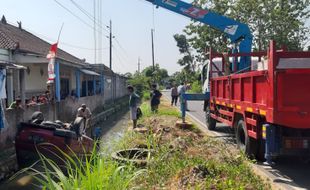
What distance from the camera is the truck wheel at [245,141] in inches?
352

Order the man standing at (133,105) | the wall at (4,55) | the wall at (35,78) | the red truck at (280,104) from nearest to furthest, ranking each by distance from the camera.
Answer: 1. the red truck at (280,104)
2. the man standing at (133,105)
3. the wall at (4,55)
4. the wall at (35,78)

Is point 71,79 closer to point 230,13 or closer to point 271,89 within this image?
point 230,13

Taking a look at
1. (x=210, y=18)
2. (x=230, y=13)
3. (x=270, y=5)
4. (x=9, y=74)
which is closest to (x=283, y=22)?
(x=270, y=5)

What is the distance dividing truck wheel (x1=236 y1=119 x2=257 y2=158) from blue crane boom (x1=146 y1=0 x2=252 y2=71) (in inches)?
221

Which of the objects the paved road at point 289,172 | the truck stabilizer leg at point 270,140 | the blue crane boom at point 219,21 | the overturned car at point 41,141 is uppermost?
the blue crane boom at point 219,21

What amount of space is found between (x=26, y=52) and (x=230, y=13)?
79.1ft

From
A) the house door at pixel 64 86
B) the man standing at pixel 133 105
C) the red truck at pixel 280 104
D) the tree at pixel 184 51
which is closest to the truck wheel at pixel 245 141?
the red truck at pixel 280 104

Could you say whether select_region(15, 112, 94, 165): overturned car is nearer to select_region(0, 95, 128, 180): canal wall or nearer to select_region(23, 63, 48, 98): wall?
select_region(0, 95, 128, 180): canal wall

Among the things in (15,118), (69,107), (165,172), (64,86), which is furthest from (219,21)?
(64,86)

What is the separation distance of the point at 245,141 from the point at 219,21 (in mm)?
7430

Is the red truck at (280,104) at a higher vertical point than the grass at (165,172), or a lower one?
higher

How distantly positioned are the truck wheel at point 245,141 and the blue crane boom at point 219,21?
5613 mm

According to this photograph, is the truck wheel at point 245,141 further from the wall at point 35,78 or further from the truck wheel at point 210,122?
the wall at point 35,78

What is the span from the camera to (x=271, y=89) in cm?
745
